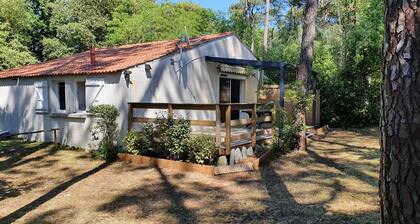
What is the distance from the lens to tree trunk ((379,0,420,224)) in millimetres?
1906

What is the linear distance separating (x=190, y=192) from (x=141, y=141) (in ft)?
9.79

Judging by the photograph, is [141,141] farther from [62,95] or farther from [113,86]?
[62,95]

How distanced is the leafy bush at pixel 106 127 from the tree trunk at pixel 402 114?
8023 mm

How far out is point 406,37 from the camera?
195cm

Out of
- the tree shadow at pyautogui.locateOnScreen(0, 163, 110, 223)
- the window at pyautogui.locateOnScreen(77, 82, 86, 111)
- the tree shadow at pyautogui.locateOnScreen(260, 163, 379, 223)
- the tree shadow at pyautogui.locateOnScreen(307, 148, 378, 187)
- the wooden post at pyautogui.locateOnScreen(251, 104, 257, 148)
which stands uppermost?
the window at pyautogui.locateOnScreen(77, 82, 86, 111)

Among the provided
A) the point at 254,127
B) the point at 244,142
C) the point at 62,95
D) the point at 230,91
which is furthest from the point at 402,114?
the point at 230,91

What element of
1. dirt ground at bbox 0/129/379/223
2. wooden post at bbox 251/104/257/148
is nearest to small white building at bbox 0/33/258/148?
dirt ground at bbox 0/129/379/223

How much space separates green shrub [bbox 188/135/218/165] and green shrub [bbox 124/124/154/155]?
129 centimetres

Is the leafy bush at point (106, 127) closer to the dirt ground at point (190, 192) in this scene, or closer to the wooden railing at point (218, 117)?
the dirt ground at point (190, 192)

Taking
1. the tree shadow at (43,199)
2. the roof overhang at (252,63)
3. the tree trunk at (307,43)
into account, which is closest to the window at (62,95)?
the tree shadow at (43,199)

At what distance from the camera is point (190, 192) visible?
6.34 metres

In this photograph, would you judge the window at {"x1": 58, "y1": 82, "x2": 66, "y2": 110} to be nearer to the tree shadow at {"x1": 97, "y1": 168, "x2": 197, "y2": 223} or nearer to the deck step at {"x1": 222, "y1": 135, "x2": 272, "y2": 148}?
the deck step at {"x1": 222, "y1": 135, "x2": 272, "y2": 148}

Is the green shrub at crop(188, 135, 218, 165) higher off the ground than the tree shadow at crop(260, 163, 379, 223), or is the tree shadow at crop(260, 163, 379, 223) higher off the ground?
the green shrub at crop(188, 135, 218, 165)

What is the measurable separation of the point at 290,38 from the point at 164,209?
2736cm
